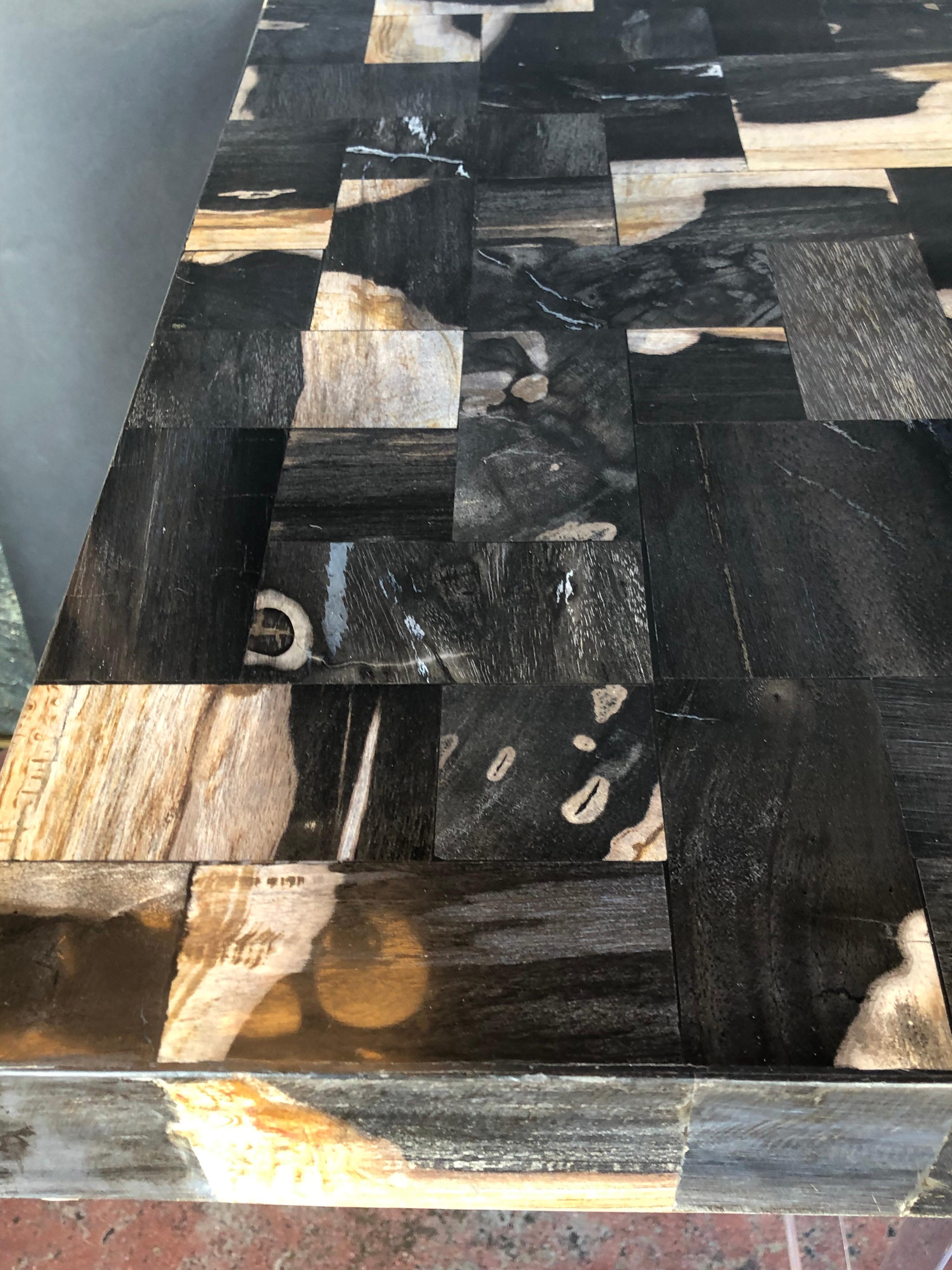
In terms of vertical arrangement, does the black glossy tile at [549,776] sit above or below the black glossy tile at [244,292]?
below

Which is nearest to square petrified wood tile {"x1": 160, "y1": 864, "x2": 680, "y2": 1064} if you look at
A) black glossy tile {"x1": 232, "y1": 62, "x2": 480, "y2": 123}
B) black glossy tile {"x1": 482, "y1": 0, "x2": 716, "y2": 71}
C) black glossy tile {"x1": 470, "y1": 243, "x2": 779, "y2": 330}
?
black glossy tile {"x1": 470, "y1": 243, "x2": 779, "y2": 330}

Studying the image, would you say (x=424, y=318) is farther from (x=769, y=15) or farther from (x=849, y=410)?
(x=769, y=15)

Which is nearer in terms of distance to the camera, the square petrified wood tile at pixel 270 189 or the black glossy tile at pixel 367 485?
the black glossy tile at pixel 367 485

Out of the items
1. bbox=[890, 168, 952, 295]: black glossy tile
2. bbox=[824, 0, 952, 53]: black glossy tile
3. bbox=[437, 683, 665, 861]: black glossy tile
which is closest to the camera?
bbox=[437, 683, 665, 861]: black glossy tile

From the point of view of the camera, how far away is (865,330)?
3.29ft

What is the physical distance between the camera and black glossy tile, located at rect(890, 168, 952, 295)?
3.50 ft

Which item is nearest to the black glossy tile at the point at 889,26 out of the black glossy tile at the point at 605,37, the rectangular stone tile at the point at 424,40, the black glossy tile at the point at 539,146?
the black glossy tile at the point at 605,37

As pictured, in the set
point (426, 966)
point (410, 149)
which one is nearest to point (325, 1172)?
point (426, 966)

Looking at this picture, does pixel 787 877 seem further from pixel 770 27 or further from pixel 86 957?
pixel 770 27

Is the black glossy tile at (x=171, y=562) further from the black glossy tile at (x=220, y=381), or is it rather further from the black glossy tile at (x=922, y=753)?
the black glossy tile at (x=922, y=753)

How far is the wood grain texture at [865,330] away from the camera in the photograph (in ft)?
3.10

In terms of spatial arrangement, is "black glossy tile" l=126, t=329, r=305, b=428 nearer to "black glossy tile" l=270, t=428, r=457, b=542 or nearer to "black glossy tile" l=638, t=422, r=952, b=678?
"black glossy tile" l=270, t=428, r=457, b=542

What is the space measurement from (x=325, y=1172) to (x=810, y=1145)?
322 mm

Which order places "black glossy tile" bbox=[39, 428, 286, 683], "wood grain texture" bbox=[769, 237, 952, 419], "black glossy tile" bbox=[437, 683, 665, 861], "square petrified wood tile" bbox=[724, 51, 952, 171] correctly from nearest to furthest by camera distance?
1. "black glossy tile" bbox=[437, 683, 665, 861]
2. "black glossy tile" bbox=[39, 428, 286, 683]
3. "wood grain texture" bbox=[769, 237, 952, 419]
4. "square petrified wood tile" bbox=[724, 51, 952, 171]
